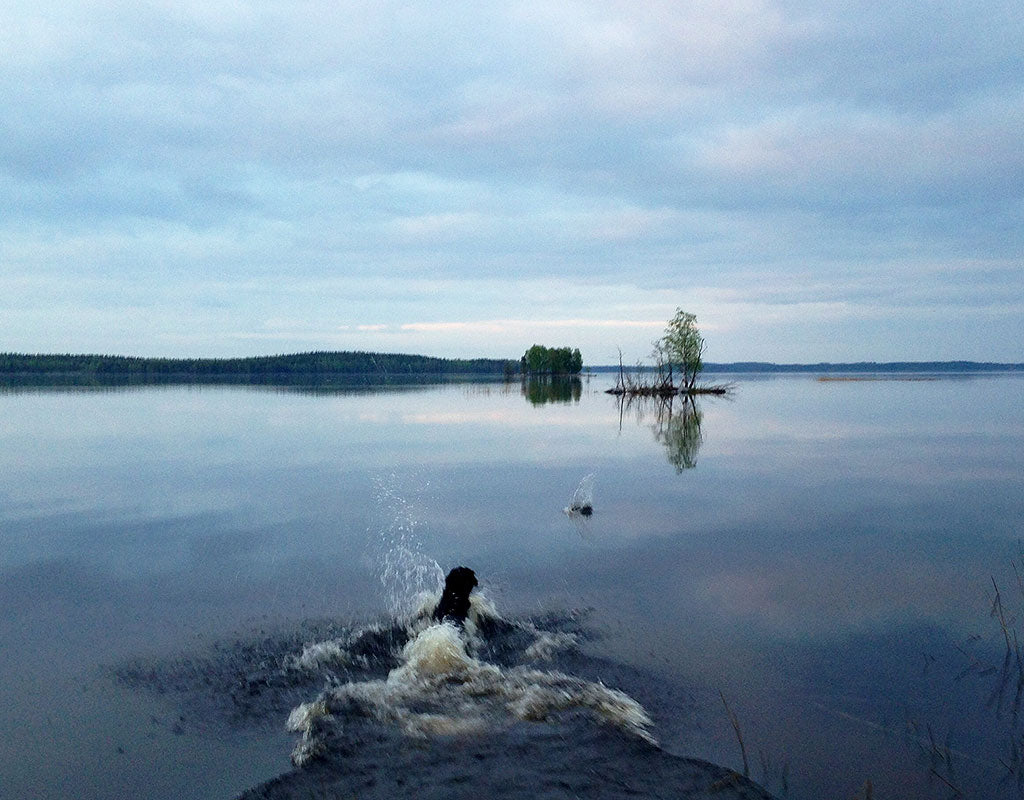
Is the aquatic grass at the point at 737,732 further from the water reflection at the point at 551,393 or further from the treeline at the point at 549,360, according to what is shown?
the treeline at the point at 549,360

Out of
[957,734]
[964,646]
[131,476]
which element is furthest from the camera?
[131,476]

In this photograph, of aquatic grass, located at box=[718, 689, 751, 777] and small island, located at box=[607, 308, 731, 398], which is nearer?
aquatic grass, located at box=[718, 689, 751, 777]

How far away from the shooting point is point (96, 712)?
8961mm

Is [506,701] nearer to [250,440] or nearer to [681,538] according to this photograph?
[681,538]

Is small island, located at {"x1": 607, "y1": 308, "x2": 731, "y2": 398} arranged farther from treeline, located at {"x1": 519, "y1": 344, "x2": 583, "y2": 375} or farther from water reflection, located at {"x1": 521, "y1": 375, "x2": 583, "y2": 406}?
treeline, located at {"x1": 519, "y1": 344, "x2": 583, "y2": 375}

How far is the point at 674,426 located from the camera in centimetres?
4994

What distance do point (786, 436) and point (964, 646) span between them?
32403mm

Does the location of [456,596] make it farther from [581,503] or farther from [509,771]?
[581,503]

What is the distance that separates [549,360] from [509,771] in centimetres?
17436

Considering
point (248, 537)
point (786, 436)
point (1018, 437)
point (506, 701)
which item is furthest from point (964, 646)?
point (1018, 437)

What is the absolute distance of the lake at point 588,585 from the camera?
26.6 feet

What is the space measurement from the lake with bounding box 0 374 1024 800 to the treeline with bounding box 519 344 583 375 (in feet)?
469

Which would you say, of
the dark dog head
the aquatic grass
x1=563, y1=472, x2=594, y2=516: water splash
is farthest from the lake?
the dark dog head

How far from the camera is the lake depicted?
8102mm
